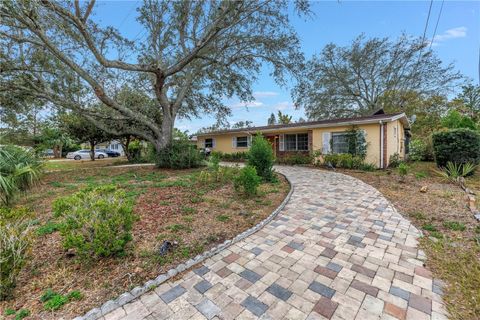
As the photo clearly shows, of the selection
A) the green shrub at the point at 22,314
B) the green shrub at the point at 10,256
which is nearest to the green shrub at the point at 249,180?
the green shrub at the point at 10,256

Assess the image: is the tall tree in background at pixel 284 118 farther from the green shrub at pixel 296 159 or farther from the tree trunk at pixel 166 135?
the tree trunk at pixel 166 135

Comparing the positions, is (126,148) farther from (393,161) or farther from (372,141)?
(393,161)

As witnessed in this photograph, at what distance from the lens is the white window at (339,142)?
1140 centimetres

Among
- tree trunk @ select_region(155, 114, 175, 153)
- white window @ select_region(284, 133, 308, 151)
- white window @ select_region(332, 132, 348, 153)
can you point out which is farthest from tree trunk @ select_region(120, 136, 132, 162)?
white window @ select_region(332, 132, 348, 153)

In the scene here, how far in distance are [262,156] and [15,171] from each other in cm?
596

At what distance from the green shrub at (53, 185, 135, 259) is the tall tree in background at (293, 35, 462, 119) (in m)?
16.6

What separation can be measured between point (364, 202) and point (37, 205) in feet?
25.8

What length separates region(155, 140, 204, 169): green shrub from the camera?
420 inches

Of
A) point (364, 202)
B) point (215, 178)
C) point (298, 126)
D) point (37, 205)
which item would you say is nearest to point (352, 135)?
point (298, 126)

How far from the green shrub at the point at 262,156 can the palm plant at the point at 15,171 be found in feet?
17.9

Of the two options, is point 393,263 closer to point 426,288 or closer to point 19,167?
point 426,288

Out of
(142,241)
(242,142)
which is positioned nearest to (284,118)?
(242,142)

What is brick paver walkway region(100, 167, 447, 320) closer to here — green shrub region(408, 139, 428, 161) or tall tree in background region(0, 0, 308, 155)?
tall tree in background region(0, 0, 308, 155)

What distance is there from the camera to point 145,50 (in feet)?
29.2
